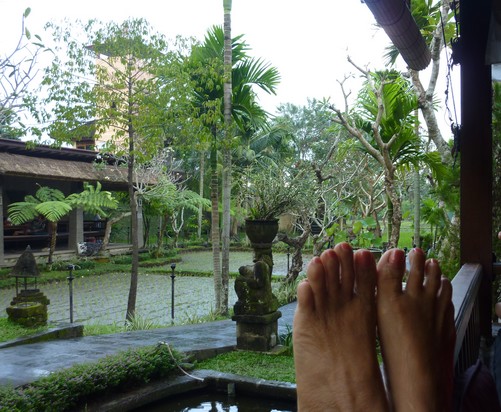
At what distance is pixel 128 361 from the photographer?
4.44 metres

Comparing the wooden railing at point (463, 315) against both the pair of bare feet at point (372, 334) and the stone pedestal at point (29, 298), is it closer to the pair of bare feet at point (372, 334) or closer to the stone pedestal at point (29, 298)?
the pair of bare feet at point (372, 334)

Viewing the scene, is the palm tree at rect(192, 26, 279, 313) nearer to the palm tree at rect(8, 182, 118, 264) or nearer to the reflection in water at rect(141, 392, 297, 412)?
the reflection in water at rect(141, 392, 297, 412)

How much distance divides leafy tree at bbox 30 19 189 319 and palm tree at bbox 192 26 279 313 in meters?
0.44

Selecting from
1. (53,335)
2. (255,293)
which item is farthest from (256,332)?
(53,335)

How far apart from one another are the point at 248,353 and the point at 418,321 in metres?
5.07

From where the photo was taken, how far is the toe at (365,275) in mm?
913

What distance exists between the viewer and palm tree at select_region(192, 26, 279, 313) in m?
8.95

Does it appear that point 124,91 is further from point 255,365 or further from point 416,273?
point 416,273

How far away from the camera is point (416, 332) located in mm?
817

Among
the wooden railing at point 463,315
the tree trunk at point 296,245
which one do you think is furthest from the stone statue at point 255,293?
the tree trunk at point 296,245

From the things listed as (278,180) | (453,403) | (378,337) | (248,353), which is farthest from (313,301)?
(278,180)

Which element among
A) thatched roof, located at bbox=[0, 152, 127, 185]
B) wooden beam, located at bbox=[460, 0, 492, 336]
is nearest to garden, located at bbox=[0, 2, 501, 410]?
wooden beam, located at bbox=[460, 0, 492, 336]

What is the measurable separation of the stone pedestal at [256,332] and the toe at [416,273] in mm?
4963

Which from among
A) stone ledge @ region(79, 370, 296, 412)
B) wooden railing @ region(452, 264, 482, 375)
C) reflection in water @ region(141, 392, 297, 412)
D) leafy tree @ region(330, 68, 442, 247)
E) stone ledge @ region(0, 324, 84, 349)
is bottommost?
reflection in water @ region(141, 392, 297, 412)
